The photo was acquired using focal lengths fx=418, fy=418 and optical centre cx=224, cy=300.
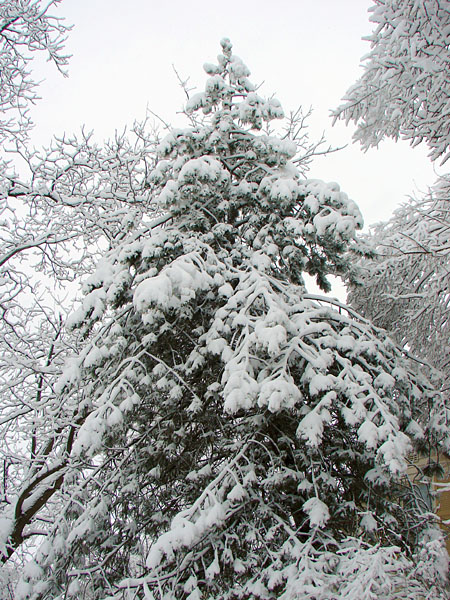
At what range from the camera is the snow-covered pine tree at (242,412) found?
396 centimetres

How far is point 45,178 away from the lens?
8461 millimetres

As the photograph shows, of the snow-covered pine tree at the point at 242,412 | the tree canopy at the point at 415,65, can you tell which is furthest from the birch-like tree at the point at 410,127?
the snow-covered pine tree at the point at 242,412

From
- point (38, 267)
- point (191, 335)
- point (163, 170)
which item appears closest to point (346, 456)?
point (191, 335)

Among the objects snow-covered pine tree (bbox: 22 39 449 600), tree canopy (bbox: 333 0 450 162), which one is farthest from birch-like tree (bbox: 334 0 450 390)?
snow-covered pine tree (bbox: 22 39 449 600)

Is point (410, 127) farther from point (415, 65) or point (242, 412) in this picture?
→ point (242, 412)

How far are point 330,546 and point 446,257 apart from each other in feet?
15.0

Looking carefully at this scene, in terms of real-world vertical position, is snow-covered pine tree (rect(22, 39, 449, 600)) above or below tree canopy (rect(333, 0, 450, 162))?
below

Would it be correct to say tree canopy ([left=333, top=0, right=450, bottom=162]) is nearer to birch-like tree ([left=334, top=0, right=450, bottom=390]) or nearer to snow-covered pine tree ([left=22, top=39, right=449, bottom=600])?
birch-like tree ([left=334, top=0, right=450, bottom=390])

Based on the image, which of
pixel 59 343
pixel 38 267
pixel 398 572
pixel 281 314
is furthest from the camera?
pixel 38 267

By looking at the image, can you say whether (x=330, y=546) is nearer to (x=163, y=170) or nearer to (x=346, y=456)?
→ (x=346, y=456)

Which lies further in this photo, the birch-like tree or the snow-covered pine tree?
the birch-like tree

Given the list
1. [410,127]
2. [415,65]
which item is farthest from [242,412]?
[415,65]

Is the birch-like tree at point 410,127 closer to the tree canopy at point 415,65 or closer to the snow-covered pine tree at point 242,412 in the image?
the tree canopy at point 415,65

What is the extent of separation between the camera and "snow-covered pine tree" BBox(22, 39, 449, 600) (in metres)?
3.96
